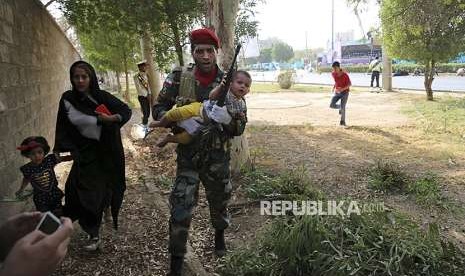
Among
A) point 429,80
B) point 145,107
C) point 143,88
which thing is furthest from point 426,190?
point 429,80

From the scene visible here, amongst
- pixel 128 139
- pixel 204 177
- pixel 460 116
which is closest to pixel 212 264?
pixel 204 177

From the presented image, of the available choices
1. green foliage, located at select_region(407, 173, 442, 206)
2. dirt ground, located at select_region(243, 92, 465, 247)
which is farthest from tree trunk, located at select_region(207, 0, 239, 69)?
green foliage, located at select_region(407, 173, 442, 206)

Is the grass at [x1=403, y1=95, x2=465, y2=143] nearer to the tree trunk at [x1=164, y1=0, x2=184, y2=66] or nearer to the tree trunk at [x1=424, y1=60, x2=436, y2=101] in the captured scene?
the tree trunk at [x1=424, y1=60, x2=436, y2=101]

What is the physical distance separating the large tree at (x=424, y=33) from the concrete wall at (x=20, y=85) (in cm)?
1011

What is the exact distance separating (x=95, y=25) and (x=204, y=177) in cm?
697

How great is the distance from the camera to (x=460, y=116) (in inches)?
416

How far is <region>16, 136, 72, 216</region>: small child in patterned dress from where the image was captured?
3.26m

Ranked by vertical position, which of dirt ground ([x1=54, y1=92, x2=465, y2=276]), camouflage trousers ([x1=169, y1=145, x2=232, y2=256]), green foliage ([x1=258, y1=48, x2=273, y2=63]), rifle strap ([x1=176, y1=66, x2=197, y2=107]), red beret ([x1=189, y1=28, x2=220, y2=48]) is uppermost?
green foliage ([x1=258, y1=48, x2=273, y2=63])

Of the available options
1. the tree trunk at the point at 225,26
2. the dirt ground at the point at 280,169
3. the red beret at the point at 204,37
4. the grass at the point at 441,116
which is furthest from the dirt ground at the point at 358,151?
the red beret at the point at 204,37

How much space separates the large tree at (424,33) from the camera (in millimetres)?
13227

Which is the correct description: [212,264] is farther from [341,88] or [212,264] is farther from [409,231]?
[341,88]

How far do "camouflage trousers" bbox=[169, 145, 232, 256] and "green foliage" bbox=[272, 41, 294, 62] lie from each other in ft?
290

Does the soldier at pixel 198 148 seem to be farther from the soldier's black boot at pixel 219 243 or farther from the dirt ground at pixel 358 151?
the dirt ground at pixel 358 151

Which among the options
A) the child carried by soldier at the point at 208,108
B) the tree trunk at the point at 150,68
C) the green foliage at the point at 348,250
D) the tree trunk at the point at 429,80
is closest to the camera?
the green foliage at the point at 348,250
